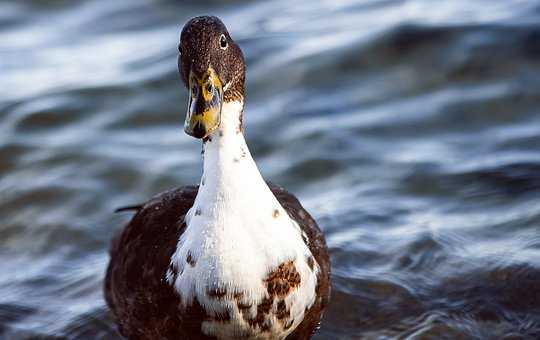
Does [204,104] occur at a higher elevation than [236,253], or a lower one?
higher

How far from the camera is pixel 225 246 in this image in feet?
12.9

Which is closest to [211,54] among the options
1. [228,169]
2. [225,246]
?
[228,169]

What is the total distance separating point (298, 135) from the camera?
742cm

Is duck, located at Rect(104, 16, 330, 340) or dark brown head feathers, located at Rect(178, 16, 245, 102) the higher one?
dark brown head feathers, located at Rect(178, 16, 245, 102)

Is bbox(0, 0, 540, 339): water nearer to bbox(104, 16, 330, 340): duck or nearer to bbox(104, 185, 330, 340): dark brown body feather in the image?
bbox(104, 185, 330, 340): dark brown body feather

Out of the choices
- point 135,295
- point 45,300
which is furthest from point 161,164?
point 135,295

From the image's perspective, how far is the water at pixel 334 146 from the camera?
5496 millimetres

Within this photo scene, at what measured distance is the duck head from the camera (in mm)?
3807

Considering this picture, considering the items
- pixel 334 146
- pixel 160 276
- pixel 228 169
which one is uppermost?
pixel 228 169

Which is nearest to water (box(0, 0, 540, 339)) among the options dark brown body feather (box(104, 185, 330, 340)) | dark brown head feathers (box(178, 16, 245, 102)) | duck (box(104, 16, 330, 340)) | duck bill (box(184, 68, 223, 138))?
dark brown body feather (box(104, 185, 330, 340))

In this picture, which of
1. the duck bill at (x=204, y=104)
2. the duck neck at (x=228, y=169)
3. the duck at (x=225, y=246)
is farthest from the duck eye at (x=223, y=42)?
the duck neck at (x=228, y=169)

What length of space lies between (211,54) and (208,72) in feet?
0.28

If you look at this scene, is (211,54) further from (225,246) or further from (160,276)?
(160,276)

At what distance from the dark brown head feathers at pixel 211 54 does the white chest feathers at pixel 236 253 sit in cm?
11
